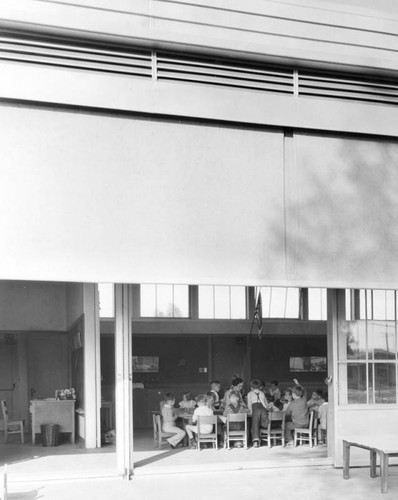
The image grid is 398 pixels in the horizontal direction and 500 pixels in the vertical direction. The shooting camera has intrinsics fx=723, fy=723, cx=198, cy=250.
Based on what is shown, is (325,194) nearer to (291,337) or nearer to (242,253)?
(242,253)

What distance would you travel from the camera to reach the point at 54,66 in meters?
6.56

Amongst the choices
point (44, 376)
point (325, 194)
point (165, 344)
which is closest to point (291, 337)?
point (165, 344)

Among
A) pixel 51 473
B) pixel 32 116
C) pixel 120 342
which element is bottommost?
pixel 51 473

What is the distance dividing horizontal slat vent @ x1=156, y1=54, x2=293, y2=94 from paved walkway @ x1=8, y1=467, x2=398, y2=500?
4396 mm

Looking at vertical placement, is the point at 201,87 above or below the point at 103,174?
above

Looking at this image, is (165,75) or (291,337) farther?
(291,337)

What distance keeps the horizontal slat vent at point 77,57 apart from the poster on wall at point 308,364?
13.3 m

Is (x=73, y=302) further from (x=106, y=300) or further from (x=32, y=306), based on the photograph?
(x=106, y=300)

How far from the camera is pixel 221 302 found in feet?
62.2

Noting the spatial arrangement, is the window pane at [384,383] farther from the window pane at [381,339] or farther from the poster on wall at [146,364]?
the poster on wall at [146,364]

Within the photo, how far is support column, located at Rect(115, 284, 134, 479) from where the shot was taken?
9109 mm

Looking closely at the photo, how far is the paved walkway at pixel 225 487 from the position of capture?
26.3 feet

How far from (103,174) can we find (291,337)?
1315 cm

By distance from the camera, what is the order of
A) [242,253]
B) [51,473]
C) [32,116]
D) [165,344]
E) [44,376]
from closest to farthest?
[32,116] → [242,253] → [51,473] → [44,376] → [165,344]
